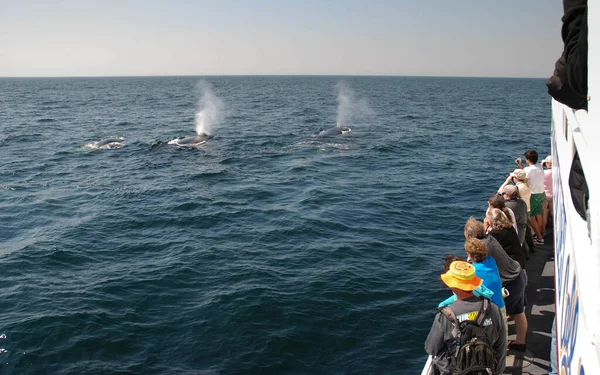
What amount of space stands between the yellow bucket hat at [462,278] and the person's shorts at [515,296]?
2131 mm

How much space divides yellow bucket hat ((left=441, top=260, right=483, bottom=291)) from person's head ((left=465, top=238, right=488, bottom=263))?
2.75 ft

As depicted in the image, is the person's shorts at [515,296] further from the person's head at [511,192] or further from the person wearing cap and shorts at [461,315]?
the person's head at [511,192]

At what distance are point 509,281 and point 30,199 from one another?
2121cm

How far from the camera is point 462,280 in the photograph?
5289 millimetres

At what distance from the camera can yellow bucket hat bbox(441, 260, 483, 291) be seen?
5.27m

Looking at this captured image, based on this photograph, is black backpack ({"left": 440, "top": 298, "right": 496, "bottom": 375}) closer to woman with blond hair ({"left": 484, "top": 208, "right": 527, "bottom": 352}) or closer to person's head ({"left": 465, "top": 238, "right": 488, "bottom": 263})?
person's head ({"left": 465, "top": 238, "right": 488, "bottom": 263})

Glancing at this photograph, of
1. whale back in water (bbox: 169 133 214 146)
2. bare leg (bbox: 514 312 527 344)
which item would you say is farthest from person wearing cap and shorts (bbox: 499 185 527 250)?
whale back in water (bbox: 169 133 214 146)

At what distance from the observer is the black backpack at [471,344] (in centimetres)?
520

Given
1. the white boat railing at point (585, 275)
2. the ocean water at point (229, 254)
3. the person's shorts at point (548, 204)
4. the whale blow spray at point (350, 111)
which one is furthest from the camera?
the whale blow spray at point (350, 111)

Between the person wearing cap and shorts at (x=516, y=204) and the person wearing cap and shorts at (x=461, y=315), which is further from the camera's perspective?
the person wearing cap and shorts at (x=516, y=204)

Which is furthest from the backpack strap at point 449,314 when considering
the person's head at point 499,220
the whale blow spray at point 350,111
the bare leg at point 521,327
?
the whale blow spray at point 350,111

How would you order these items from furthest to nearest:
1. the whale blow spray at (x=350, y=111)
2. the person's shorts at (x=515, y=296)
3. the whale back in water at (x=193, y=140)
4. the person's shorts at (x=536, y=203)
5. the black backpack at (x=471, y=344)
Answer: the whale blow spray at (x=350, y=111)
the whale back in water at (x=193, y=140)
the person's shorts at (x=536, y=203)
the person's shorts at (x=515, y=296)
the black backpack at (x=471, y=344)

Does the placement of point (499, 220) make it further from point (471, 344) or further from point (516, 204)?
point (471, 344)

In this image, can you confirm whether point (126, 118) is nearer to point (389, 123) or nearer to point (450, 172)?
point (389, 123)
